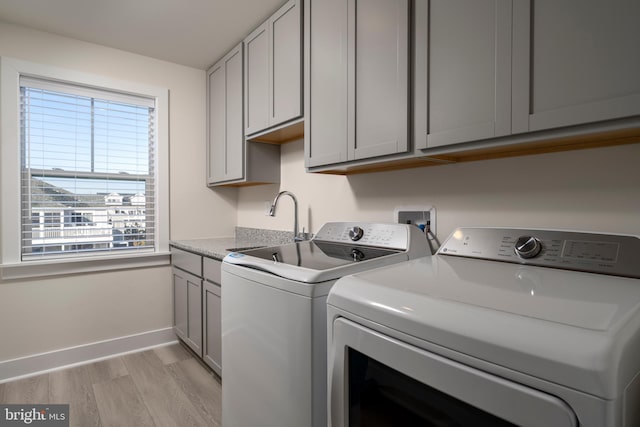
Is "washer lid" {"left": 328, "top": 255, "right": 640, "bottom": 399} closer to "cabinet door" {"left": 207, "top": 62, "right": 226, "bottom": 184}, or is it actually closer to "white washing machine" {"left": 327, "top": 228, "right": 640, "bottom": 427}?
"white washing machine" {"left": 327, "top": 228, "right": 640, "bottom": 427}

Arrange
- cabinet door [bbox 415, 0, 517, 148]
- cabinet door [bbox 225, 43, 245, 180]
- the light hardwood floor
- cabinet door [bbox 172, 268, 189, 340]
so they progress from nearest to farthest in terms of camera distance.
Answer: cabinet door [bbox 415, 0, 517, 148] < the light hardwood floor < cabinet door [bbox 225, 43, 245, 180] < cabinet door [bbox 172, 268, 189, 340]

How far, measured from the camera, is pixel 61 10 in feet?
6.70

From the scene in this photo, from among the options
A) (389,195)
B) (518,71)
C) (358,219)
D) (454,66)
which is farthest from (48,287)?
(518,71)

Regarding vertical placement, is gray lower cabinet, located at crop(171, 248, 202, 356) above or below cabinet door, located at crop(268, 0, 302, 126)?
below

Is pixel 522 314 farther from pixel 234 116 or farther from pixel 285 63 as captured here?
pixel 234 116

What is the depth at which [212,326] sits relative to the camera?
7.01ft

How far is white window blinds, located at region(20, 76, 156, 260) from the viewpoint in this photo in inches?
91.9

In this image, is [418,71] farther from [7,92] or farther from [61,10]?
[7,92]

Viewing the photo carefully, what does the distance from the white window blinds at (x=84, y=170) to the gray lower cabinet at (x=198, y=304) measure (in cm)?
47

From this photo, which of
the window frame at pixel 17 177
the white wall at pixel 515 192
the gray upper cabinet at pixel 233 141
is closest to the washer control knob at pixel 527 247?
the white wall at pixel 515 192

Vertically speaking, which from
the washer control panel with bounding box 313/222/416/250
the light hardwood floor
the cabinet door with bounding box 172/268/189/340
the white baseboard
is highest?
the washer control panel with bounding box 313/222/416/250

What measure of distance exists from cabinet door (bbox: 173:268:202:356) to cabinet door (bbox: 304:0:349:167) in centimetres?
133

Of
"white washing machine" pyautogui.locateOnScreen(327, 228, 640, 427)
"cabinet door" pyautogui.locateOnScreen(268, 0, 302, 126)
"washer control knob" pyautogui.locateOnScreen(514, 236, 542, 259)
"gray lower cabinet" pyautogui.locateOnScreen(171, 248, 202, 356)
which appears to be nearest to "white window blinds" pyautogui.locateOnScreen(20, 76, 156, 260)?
"gray lower cabinet" pyautogui.locateOnScreen(171, 248, 202, 356)

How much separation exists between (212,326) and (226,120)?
1.58m
